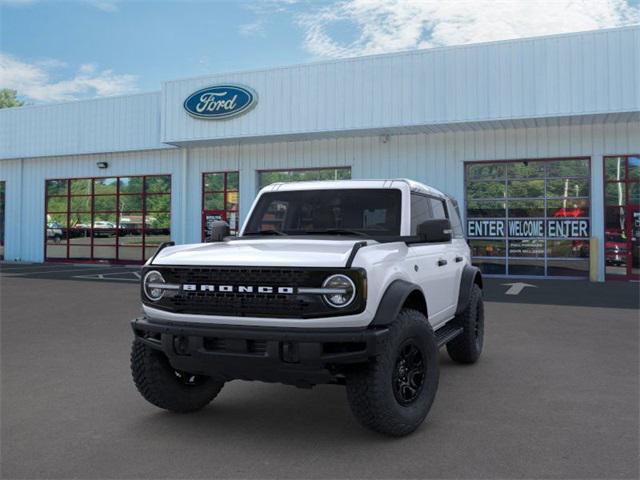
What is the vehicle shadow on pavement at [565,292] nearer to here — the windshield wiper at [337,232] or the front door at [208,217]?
the windshield wiper at [337,232]

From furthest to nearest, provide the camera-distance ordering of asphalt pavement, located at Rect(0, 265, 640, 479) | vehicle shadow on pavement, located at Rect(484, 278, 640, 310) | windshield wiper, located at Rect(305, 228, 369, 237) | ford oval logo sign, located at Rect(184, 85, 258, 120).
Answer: ford oval logo sign, located at Rect(184, 85, 258, 120) < vehicle shadow on pavement, located at Rect(484, 278, 640, 310) < windshield wiper, located at Rect(305, 228, 369, 237) < asphalt pavement, located at Rect(0, 265, 640, 479)

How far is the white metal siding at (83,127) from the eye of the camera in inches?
867

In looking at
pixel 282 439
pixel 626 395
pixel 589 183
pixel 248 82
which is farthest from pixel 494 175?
pixel 282 439

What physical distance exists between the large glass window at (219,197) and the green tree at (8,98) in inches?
2296

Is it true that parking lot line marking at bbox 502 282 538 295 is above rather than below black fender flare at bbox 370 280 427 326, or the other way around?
below

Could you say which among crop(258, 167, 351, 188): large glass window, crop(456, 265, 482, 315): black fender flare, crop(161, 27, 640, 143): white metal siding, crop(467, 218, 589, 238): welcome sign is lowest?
crop(456, 265, 482, 315): black fender flare

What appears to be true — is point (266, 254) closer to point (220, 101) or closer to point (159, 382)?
point (159, 382)

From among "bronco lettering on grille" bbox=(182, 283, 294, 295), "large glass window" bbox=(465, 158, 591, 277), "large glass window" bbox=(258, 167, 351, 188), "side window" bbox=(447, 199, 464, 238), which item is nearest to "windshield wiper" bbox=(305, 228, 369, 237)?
"bronco lettering on grille" bbox=(182, 283, 294, 295)

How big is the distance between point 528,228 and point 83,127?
56.7 feet

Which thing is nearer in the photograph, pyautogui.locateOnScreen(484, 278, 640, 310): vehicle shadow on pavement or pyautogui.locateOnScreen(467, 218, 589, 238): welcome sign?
pyautogui.locateOnScreen(484, 278, 640, 310): vehicle shadow on pavement

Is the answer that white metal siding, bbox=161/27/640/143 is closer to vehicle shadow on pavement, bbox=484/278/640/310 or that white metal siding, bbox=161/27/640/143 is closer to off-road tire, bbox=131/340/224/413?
vehicle shadow on pavement, bbox=484/278/640/310

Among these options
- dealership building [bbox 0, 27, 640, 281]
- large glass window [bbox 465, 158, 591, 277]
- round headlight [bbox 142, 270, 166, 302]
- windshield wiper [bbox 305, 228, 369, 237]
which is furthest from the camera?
large glass window [bbox 465, 158, 591, 277]

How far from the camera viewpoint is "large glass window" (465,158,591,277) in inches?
661

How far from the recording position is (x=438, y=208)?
5.95m
